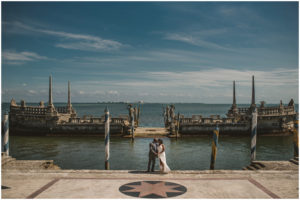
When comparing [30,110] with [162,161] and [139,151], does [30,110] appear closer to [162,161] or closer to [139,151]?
[139,151]

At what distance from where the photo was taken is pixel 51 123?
39156 mm

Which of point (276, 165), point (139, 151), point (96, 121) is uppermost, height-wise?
point (96, 121)

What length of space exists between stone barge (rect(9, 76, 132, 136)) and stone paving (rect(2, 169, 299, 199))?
86.6ft

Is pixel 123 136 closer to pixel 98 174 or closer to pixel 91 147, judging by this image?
pixel 91 147

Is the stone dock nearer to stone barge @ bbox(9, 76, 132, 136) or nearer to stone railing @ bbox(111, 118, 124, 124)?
stone barge @ bbox(9, 76, 132, 136)

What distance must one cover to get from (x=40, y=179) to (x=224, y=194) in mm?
7379

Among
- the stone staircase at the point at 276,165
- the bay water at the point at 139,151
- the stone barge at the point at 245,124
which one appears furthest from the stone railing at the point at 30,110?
the stone staircase at the point at 276,165

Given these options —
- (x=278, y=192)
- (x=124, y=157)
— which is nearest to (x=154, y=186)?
(x=278, y=192)

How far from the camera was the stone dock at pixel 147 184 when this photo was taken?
9117 mm

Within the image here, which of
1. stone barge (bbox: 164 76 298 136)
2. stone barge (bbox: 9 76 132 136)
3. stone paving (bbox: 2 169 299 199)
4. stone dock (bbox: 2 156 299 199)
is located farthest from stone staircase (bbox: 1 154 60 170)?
stone barge (bbox: 164 76 298 136)

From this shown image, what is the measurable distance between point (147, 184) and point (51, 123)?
32340 mm

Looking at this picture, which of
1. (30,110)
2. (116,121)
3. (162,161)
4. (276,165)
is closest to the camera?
(162,161)

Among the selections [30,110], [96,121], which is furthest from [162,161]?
A: [30,110]

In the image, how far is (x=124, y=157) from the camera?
24.8 m
